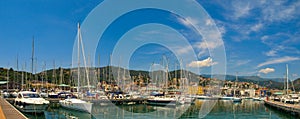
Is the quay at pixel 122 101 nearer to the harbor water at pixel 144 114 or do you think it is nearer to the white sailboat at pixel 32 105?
the harbor water at pixel 144 114

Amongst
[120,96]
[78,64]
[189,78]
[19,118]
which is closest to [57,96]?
[120,96]

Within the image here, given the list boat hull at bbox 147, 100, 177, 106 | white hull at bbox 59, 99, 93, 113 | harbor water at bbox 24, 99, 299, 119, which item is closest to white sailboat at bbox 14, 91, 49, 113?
harbor water at bbox 24, 99, 299, 119

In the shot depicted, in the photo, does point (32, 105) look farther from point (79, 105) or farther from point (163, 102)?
point (163, 102)

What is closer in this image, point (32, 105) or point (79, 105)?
point (32, 105)

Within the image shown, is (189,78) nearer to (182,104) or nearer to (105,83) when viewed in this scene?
(182,104)

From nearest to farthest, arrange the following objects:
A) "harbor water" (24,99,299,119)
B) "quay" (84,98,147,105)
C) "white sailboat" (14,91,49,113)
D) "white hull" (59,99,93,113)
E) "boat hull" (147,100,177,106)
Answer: "white sailboat" (14,91,49,113)
"white hull" (59,99,93,113)
"harbor water" (24,99,299,119)
"quay" (84,98,147,105)
"boat hull" (147,100,177,106)

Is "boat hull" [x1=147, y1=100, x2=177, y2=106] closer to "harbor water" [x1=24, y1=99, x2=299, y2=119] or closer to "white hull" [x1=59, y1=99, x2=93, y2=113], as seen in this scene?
"harbor water" [x1=24, y1=99, x2=299, y2=119]

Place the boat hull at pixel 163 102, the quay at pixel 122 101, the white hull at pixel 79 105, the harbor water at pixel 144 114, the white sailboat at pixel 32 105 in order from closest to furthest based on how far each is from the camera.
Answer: the white sailboat at pixel 32 105 → the white hull at pixel 79 105 → the harbor water at pixel 144 114 → the quay at pixel 122 101 → the boat hull at pixel 163 102

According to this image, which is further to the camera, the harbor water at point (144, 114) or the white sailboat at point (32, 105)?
the harbor water at point (144, 114)

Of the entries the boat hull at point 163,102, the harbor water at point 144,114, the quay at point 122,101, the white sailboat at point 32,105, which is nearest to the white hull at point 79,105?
the harbor water at point 144,114

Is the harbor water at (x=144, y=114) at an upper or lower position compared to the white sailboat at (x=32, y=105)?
lower

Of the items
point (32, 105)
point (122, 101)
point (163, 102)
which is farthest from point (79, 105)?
point (122, 101)

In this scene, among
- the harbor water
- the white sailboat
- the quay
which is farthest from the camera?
the quay

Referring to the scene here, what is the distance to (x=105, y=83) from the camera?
83938mm
